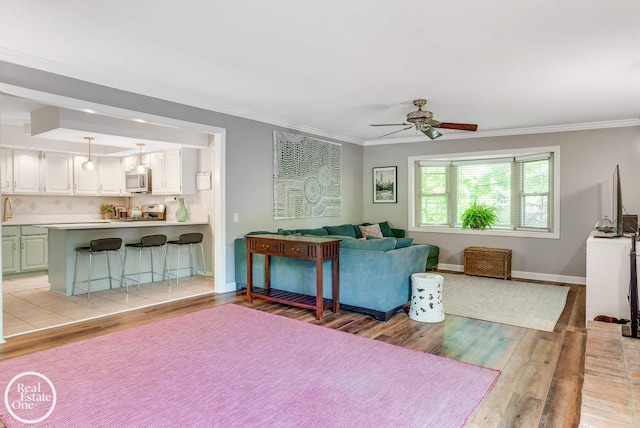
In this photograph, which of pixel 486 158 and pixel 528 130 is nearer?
pixel 528 130

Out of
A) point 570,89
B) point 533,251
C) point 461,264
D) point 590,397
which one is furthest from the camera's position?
point 461,264

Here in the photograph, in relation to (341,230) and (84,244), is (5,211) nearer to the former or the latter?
(84,244)

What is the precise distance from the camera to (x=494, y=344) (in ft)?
11.0

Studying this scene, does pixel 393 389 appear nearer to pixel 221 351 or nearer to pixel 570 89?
pixel 221 351

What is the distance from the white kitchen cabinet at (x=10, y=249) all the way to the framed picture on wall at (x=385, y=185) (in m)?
6.44

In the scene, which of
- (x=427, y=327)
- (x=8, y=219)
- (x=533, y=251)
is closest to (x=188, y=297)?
(x=427, y=327)

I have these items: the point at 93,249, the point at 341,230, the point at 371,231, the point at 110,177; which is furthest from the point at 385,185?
the point at 110,177

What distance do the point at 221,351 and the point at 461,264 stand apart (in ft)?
16.9

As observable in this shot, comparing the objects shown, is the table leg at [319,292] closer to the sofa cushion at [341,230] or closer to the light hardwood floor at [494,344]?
the light hardwood floor at [494,344]

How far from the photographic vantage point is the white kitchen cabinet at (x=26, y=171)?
6.60 metres

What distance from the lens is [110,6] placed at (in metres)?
2.48

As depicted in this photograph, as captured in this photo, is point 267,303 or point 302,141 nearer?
point 267,303

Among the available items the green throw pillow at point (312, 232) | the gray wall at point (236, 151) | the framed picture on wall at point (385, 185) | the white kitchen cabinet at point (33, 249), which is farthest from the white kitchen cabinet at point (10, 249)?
the framed picture on wall at point (385, 185)

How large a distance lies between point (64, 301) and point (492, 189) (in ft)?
22.8
